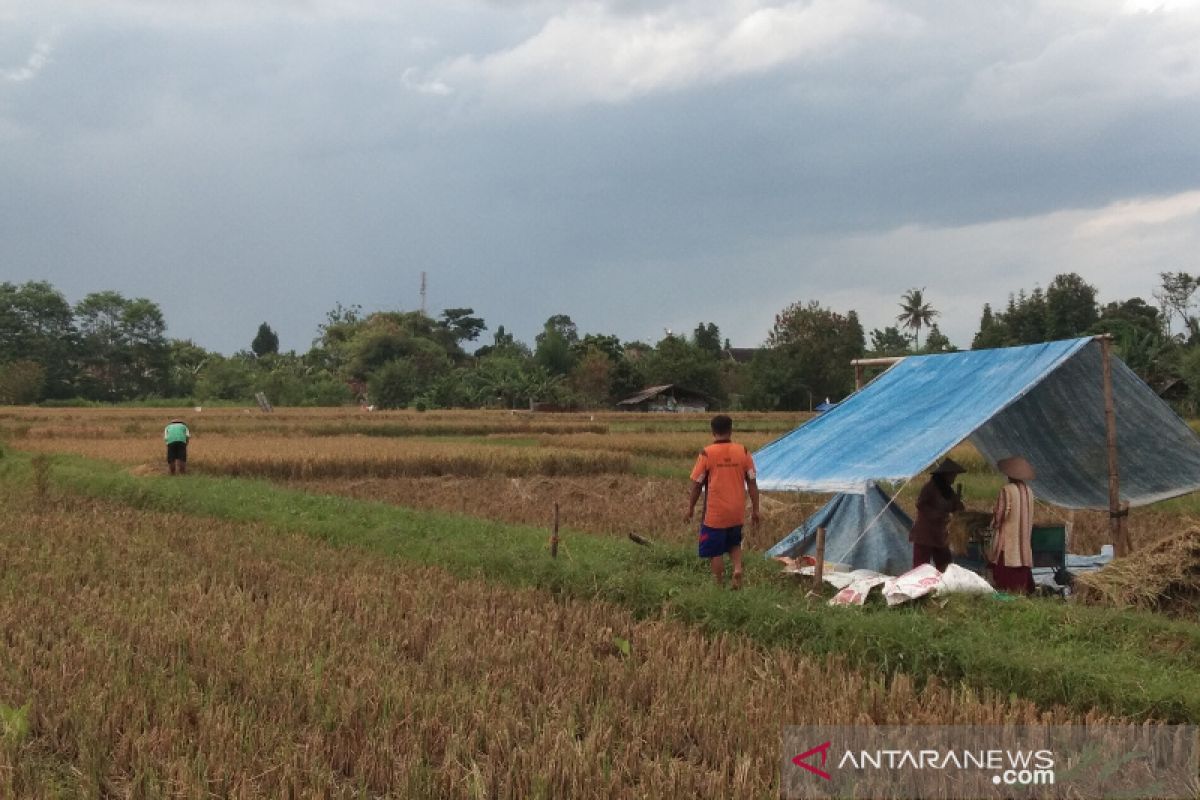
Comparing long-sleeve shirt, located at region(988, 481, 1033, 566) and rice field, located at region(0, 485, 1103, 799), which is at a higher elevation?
long-sleeve shirt, located at region(988, 481, 1033, 566)

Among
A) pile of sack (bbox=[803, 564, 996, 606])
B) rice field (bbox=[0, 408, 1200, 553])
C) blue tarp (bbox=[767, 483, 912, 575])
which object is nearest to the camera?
pile of sack (bbox=[803, 564, 996, 606])

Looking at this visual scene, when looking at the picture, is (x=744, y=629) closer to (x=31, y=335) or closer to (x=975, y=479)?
(x=975, y=479)

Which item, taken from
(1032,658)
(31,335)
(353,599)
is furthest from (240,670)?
(31,335)

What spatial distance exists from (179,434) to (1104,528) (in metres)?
15.3

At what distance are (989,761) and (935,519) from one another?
4.22 meters

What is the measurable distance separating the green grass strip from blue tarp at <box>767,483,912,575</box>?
0.92 meters

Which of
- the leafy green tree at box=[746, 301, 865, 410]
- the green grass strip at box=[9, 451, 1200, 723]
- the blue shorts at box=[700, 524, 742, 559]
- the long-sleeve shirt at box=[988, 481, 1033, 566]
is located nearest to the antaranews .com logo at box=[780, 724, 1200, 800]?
the green grass strip at box=[9, 451, 1200, 723]

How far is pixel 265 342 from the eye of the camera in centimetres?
11281

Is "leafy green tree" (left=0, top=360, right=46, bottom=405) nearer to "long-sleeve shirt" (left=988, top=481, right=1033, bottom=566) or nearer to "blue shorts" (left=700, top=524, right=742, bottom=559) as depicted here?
"blue shorts" (left=700, top=524, right=742, bottom=559)

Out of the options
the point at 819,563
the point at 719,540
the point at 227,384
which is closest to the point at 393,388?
the point at 227,384

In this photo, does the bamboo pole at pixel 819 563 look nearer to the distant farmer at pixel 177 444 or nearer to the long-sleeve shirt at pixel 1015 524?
the long-sleeve shirt at pixel 1015 524

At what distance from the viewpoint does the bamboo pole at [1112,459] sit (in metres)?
8.67

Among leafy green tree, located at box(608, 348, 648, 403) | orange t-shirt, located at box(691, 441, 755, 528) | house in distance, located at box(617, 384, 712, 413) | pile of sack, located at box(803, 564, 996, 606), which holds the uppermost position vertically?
leafy green tree, located at box(608, 348, 648, 403)

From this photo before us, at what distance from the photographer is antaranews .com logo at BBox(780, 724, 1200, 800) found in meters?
3.81
